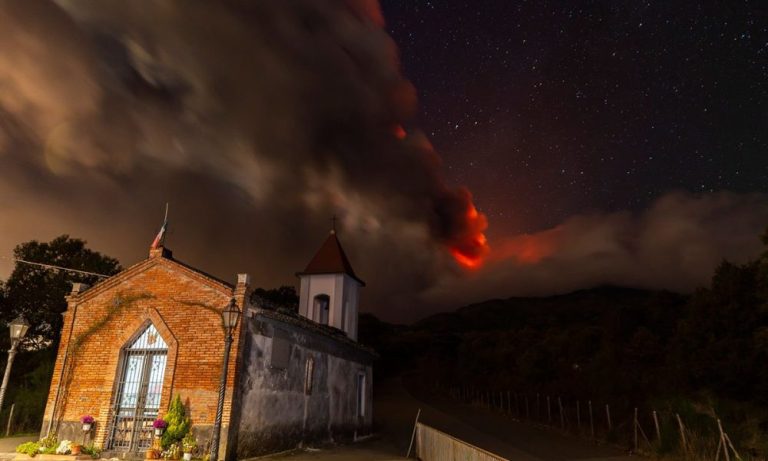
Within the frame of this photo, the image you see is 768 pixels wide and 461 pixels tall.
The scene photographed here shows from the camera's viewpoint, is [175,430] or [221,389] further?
[175,430]

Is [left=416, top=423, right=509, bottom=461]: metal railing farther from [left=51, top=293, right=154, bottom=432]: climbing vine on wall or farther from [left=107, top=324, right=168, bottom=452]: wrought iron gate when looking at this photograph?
[left=51, top=293, right=154, bottom=432]: climbing vine on wall

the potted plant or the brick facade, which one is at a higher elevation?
the brick facade

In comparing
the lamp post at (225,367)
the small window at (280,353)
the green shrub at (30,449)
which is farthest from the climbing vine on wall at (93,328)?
the lamp post at (225,367)

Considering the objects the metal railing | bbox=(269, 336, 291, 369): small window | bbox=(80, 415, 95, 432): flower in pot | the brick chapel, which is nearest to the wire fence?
the metal railing

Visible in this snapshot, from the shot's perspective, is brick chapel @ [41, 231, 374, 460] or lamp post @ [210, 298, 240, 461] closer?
lamp post @ [210, 298, 240, 461]

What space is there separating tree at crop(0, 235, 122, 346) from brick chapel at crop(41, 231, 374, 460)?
2156 cm

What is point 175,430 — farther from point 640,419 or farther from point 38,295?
point 38,295

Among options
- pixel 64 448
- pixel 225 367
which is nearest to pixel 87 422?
pixel 64 448

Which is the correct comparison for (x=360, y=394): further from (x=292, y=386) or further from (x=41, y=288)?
(x=41, y=288)

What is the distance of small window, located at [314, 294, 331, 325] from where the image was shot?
2888cm

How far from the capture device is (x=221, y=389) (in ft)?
44.9

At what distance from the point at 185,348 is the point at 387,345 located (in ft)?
221

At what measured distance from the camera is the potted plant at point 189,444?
14.7m

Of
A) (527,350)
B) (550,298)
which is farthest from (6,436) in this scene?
(550,298)
